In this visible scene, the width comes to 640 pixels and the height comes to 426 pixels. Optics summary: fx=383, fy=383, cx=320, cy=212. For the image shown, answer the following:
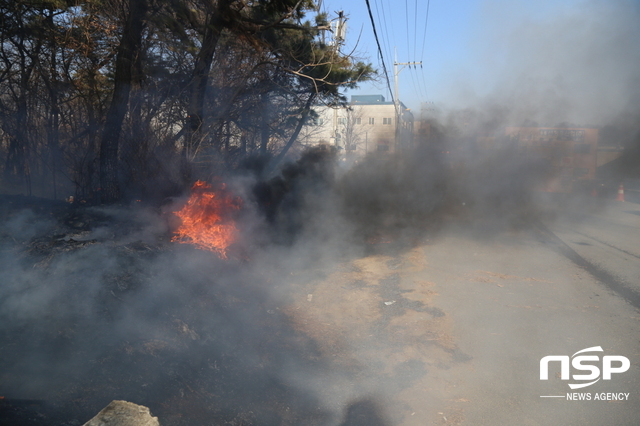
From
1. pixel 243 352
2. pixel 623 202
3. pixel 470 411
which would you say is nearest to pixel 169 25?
pixel 243 352

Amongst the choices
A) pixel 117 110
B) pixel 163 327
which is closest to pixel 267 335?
pixel 163 327

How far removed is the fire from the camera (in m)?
6.54

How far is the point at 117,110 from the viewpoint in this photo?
7.63 metres

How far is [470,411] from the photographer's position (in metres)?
3.33

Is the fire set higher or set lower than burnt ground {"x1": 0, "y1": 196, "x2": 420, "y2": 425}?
higher

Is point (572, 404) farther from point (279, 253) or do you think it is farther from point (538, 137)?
point (538, 137)

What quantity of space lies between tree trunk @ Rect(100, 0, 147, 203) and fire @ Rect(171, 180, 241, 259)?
5.40 ft

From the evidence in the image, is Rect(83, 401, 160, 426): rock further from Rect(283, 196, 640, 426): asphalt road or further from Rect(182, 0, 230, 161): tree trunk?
Rect(182, 0, 230, 161): tree trunk

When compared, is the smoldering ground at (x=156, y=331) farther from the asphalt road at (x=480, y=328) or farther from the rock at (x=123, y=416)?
the rock at (x=123, y=416)

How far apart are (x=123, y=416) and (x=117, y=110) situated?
6.69 m

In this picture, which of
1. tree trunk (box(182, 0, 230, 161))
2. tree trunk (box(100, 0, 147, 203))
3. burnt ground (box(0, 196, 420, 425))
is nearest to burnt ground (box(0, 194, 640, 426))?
burnt ground (box(0, 196, 420, 425))

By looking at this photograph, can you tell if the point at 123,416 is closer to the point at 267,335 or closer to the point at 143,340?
the point at 143,340

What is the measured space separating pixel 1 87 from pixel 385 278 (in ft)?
32.5

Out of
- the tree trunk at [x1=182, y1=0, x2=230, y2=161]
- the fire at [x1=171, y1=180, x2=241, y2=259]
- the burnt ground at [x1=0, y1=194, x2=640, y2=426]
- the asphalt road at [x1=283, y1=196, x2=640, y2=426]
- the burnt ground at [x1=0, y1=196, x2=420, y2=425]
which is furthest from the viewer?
the tree trunk at [x1=182, y1=0, x2=230, y2=161]
